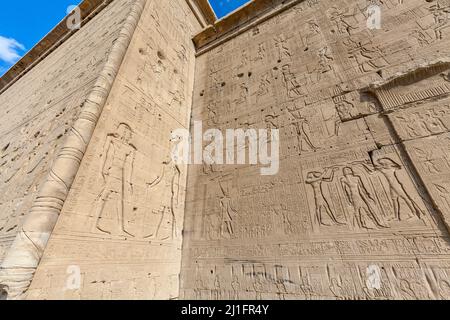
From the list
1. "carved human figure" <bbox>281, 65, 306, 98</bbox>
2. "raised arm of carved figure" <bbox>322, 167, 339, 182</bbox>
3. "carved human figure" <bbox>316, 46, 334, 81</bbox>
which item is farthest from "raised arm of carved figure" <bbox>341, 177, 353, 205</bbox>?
"carved human figure" <bbox>316, 46, 334, 81</bbox>

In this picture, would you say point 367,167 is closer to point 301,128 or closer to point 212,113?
point 301,128

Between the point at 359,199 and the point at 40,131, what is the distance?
465 cm

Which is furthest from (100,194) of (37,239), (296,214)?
(296,214)

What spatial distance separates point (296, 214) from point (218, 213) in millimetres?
1188

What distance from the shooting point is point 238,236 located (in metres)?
2.79

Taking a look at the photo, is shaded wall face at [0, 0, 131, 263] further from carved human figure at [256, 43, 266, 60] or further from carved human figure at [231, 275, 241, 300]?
carved human figure at [256, 43, 266, 60]

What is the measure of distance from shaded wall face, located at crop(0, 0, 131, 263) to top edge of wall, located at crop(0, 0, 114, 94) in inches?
79.3

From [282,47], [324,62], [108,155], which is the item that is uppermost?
[282,47]

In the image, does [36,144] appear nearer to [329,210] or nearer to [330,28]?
[329,210]

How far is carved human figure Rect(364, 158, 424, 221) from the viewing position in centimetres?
200

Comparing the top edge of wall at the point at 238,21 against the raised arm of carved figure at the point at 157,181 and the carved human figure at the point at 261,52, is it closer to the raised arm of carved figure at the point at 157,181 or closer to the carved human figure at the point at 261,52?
the carved human figure at the point at 261,52

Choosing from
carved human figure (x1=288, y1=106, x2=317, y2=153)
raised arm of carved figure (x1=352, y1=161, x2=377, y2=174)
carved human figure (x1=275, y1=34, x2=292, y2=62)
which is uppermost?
carved human figure (x1=275, y1=34, x2=292, y2=62)

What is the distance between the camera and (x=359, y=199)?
7.43ft

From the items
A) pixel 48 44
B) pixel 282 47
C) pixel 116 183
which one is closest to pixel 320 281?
pixel 116 183
